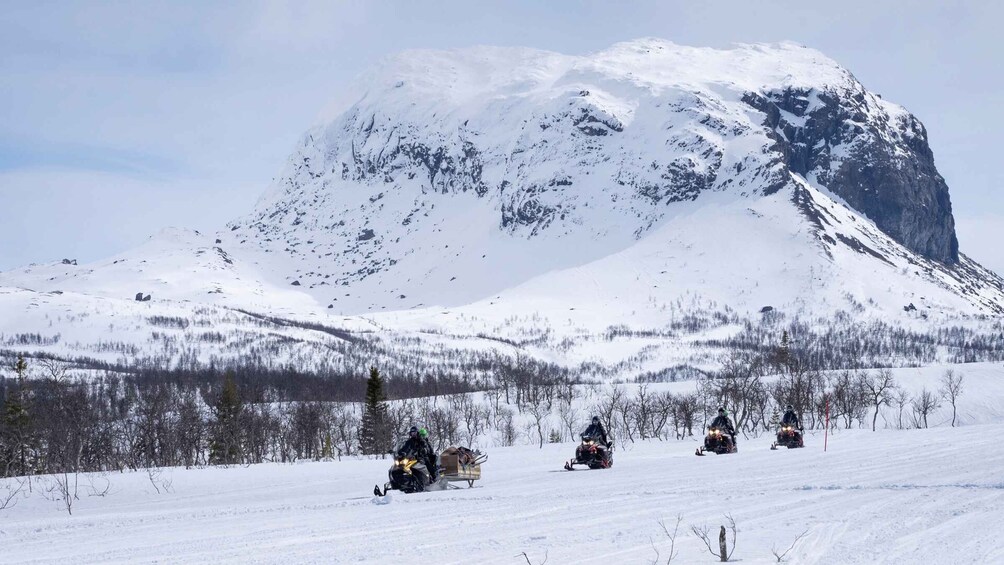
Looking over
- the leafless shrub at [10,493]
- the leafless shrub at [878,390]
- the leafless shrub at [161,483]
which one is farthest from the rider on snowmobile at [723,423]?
the leafless shrub at [878,390]

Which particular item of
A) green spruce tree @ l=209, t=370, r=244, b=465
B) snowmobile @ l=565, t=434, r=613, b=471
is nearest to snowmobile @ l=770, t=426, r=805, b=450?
snowmobile @ l=565, t=434, r=613, b=471

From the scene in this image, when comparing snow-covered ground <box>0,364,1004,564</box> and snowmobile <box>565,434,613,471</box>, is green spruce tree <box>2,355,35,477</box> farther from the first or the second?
snowmobile <box>565,434,613,471</box>

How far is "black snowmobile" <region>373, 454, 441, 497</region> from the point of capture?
26.5 m

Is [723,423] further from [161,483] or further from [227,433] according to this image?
[227,433]

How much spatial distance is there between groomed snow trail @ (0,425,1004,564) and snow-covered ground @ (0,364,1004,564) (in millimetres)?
50

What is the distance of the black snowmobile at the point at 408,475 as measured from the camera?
86.9 feet

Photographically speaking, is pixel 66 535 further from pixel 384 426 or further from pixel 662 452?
pixel 384 426

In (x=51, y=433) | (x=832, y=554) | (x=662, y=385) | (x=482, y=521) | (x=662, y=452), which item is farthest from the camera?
(x=662, y=385)

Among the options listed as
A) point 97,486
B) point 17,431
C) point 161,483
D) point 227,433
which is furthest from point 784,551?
point 227,433

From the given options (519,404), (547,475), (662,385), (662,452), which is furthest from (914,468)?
(662,385)

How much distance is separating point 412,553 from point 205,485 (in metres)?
22.6

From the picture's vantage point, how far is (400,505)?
22.9m

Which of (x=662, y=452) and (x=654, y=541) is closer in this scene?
(x=654, y=541)

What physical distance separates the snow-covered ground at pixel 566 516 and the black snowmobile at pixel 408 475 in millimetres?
646
